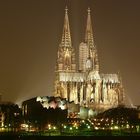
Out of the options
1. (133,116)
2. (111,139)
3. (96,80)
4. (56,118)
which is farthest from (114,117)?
(111,139)

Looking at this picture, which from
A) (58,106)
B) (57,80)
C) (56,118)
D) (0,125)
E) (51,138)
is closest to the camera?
(51,138)

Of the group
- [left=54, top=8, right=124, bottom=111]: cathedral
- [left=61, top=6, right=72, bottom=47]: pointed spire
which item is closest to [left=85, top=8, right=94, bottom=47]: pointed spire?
[left=54, top=8, right=124, bottom=111]: cathedral

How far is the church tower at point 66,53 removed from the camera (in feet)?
416

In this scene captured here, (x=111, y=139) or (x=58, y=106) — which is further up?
(x=58, y=106)

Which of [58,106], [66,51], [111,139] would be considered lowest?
[111,139]

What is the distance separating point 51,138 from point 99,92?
62.8 metres

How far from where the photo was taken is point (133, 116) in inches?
4220

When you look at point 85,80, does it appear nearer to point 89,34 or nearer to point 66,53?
point 66,53

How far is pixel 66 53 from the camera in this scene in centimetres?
12700

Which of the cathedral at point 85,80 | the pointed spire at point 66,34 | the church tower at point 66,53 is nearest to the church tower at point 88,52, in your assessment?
the cathedral at point 85,80

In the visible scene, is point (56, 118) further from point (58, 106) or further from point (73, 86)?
point (73, 86)

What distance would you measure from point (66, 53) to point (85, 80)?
7.44 m

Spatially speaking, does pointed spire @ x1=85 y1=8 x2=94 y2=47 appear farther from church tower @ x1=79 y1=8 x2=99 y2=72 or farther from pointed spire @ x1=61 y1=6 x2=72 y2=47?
pointed spire @ x1=61 y1=6 x2=72 y2=47

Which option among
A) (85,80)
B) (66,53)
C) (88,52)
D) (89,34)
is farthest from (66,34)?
(85,80)
